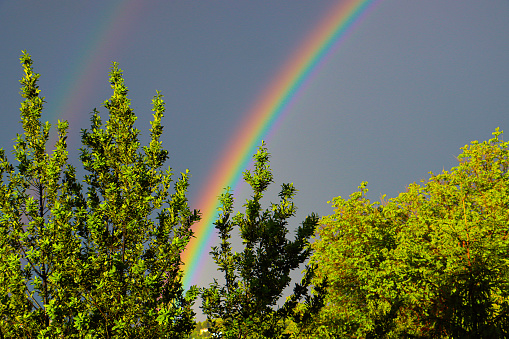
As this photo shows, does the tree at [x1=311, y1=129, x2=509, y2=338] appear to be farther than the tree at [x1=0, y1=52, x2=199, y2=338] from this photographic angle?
Yes

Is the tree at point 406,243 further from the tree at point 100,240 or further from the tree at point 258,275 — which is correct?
the tree at point 100,240

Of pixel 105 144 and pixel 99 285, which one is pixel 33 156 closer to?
pixel 105 144

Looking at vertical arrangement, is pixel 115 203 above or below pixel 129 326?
above

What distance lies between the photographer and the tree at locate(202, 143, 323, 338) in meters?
11.2

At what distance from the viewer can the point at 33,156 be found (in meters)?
13.6

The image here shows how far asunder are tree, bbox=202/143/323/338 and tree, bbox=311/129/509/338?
6.19 meters

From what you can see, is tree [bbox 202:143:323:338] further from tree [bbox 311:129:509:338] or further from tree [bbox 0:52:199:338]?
tree [bbox 311:129:509:338]

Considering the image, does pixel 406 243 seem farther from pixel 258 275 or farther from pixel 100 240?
pixel 100 240

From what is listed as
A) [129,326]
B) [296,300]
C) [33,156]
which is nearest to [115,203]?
[129,326]

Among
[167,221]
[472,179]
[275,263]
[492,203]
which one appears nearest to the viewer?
[167,221]

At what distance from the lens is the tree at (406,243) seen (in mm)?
19859

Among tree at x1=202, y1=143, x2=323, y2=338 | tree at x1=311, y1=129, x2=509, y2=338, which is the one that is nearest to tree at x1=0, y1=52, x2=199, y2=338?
tree at x1=202, y1=143, x2=323, y2=338

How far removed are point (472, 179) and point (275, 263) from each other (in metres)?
24.8

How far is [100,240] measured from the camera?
1101 cm
